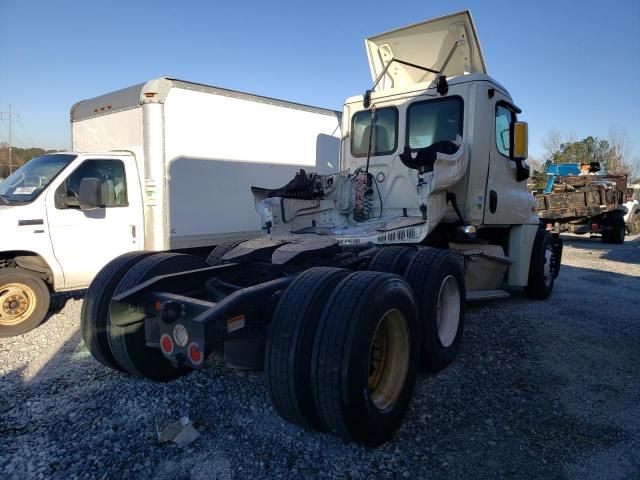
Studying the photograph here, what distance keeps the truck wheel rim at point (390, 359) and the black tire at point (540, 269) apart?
468cm

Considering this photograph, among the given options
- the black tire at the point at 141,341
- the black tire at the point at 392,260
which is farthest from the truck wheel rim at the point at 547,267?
the black tire at the point at 141,341

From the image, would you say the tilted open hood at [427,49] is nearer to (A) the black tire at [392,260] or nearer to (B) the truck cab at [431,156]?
(B) the truck cab at [431,156]

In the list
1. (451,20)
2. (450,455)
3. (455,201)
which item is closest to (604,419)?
(450,455)

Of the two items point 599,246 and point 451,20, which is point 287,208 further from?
point 599,246

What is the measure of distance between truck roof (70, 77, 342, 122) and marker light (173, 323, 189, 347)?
4.22 meters

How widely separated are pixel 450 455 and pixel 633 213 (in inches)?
824

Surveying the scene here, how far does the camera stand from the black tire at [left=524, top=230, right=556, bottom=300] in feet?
23.8

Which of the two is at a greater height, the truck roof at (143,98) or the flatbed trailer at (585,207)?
the truck roof at (143,98)

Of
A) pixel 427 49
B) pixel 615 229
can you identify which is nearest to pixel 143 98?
pixel 427 49

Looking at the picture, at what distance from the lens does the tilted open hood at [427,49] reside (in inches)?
246

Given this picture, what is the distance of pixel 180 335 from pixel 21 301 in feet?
12.7

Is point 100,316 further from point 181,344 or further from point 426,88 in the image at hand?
point 426,88

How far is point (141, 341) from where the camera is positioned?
377 cm

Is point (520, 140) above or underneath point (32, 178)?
above
